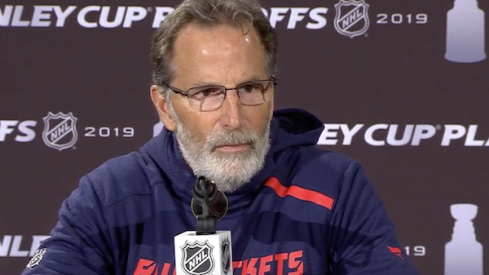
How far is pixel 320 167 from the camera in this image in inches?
69.7

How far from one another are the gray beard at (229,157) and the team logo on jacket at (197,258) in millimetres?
476

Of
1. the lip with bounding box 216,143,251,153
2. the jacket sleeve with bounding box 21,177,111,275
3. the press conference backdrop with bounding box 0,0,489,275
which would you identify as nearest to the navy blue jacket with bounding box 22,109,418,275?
the jacket sleeve with bounding box 21,177,111,275

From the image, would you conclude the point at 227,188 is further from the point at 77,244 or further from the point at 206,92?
the point at 77,244

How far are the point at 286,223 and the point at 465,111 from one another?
4.20ft

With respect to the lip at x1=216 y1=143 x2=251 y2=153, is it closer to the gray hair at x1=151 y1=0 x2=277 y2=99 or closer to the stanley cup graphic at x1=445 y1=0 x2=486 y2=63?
the gray hair at x1=151 y1=0 x2=277 y2=99

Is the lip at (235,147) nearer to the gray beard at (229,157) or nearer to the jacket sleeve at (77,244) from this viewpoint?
the gray beard at (229,157)

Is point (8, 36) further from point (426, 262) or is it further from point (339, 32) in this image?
point (426, 262)

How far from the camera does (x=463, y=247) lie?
2789 mm

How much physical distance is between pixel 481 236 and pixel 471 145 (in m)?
0.32

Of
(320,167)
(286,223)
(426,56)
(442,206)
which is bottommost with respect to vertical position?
(286,223)

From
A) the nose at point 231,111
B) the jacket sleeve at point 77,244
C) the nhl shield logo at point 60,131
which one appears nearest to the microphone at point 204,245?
the nose at point 231,111

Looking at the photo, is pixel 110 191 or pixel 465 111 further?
pixel 465 111

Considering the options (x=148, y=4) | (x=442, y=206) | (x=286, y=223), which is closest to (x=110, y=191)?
(x=286, y=223)

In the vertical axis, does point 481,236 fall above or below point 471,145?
below
